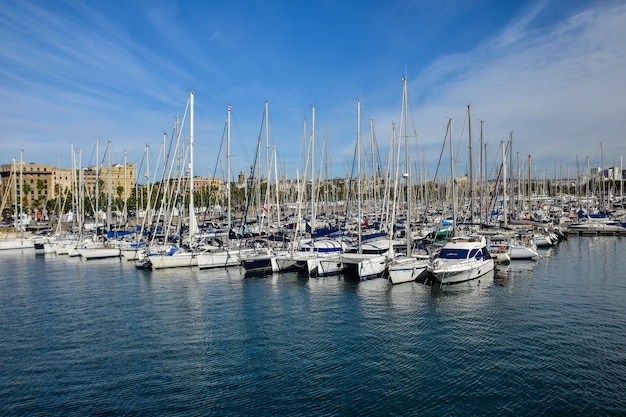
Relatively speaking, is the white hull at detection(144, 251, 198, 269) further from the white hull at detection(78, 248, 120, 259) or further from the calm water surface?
the white hull at detection(78, 248, 120, 259)

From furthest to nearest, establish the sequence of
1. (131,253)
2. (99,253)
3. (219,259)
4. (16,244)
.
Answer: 1. (16,244)
2. (99,253)
3. (131,253)
4. (219,259)

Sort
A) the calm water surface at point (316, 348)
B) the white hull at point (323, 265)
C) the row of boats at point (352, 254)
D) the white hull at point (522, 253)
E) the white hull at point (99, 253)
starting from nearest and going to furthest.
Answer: the calm water surface at point (316, 348) < the row of boats at point (352, 254) < the white hull at point (323, 265) < the white hull at point (522, 253) < the white hull at point (99, 253)

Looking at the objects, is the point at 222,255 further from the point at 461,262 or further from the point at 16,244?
the point at 16,244

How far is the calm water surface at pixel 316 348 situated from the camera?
16.8 meters

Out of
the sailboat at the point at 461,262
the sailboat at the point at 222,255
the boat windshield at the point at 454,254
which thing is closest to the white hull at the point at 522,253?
the sailboat at the point at 461,262

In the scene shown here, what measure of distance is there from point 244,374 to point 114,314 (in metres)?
14.1

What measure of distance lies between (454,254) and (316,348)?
19.6 meters

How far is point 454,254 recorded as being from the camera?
37.9m

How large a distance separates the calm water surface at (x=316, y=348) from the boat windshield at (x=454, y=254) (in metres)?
2.95

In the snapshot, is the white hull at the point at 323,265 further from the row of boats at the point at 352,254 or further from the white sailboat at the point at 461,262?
the white sailboat at the point at 461,262

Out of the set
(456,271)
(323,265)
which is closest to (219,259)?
(323,265)

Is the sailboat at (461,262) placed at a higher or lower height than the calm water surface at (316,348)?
higher

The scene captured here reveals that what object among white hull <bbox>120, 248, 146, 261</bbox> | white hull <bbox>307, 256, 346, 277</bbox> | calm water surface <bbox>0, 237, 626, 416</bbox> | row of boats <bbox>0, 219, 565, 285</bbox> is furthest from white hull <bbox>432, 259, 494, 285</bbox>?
white hull <bbox>120, 248, 146, 261</bbox>

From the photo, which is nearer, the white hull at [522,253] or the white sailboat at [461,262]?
the white sailboat at [461,262]
